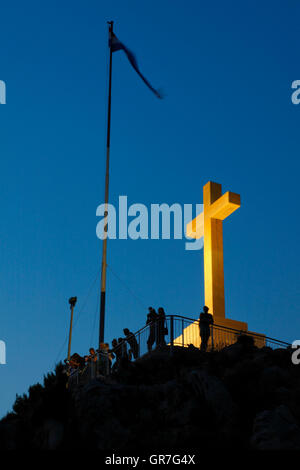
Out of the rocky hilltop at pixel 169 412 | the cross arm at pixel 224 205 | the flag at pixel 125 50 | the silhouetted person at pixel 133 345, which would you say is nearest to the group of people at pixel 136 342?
the silhouetted person at pixel 133 345

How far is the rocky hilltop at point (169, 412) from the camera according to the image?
1672 cm

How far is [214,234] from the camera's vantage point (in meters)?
29.0

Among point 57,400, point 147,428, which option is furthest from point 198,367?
point 57,400

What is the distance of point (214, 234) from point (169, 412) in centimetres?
1202

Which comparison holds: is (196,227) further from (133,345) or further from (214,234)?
(133,345)

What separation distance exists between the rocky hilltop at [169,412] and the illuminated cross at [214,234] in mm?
7308

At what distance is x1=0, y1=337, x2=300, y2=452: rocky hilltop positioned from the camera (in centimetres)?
1672

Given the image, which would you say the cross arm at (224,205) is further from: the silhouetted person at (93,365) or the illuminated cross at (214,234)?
the silhouetted person at (93,365)

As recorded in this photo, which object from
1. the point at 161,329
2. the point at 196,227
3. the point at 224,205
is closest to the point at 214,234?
the point at 196,227
